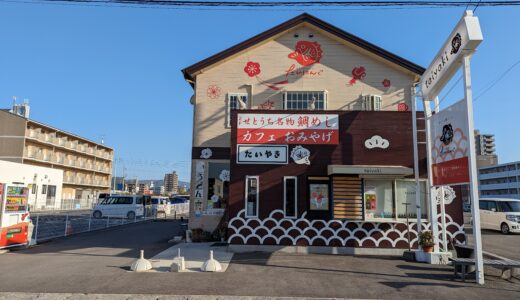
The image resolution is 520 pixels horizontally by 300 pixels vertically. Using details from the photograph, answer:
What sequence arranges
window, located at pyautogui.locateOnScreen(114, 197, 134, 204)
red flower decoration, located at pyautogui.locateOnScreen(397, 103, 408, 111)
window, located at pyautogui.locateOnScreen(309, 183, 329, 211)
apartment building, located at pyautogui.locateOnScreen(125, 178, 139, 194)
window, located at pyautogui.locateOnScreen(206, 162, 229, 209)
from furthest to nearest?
apartment building, located at pyautogui.locateOnScreen(125, 178, 139, 194) < window, located at pyautogui.locateOnScreen(114, 197, 134, 204) < red flower decoration, located at pyautogui.locateOnScreen(397, 103, 408, 111) < window, located at pyautogui.locateOnScreen(206, 162, 229, 209) < window, located at pyautogui.locateOnScreen(309, 183, 329, 211)

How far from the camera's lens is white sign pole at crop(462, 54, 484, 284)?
7.96 meters

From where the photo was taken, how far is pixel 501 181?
286 feet

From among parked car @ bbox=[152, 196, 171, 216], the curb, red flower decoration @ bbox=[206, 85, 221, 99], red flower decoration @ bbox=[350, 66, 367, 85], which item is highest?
red flower decoration @ bbox=[350, 66, 367, 85]

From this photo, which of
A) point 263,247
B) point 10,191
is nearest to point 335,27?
point 263,247

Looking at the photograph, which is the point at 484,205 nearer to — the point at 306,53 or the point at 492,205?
the point at 492,205

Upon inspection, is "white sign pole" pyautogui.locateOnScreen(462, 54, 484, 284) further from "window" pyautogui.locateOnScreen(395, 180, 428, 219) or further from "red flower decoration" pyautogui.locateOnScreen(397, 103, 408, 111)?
"red flower decoration" pyautogui.locateOnScreen(397, 103, 408, 111)

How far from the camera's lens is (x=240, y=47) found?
16359 millimetres

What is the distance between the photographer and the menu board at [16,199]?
40.8ft

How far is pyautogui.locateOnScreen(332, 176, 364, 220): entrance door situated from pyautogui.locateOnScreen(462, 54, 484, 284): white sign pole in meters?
4.05

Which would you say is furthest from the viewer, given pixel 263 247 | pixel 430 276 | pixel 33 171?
pixel 33 171

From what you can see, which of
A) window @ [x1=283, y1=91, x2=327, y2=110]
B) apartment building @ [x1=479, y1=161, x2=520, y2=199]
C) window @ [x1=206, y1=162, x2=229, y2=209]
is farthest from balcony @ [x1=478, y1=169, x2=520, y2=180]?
window @ [x1=206, y1=162, x2=229, y2=209]

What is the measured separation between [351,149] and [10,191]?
1165 cm

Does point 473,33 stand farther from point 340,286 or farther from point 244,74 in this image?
point 244,74

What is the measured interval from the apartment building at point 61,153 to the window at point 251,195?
1917 inches
